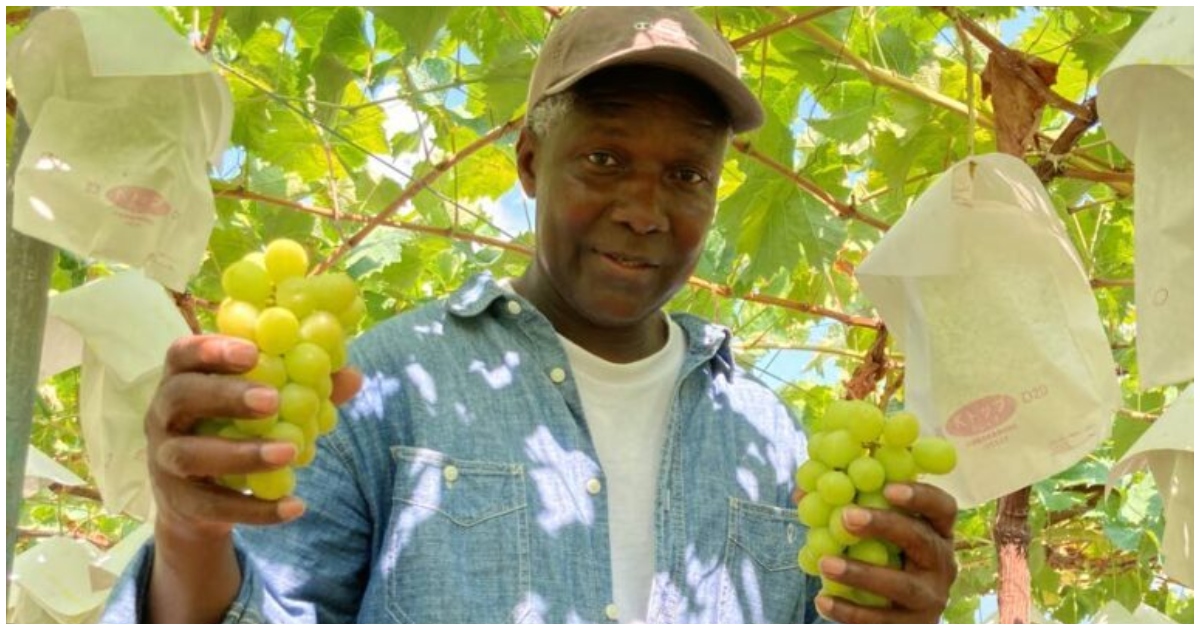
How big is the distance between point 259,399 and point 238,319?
16 centimetres

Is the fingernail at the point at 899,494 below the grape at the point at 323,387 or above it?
below

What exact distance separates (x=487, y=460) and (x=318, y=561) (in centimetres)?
28

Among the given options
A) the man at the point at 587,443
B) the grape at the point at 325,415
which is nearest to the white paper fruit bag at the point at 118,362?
the man at the point at 587,443

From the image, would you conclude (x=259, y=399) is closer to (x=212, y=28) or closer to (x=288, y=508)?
(x=288, y=508)

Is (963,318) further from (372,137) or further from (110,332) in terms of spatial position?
(372,137)

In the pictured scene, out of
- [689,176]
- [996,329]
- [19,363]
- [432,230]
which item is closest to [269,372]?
[19,363]

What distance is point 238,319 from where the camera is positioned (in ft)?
4.93

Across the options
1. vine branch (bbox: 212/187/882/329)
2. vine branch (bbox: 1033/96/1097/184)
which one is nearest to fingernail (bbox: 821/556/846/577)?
vine branch (bbox: 1033/96/1097/184)

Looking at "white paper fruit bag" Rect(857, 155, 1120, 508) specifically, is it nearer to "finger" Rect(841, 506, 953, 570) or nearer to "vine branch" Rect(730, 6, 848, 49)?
"finger" Rect(841, 506, 953, 570)

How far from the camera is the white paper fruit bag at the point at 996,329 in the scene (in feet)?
7.43

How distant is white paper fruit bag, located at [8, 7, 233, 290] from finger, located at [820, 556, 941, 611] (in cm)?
124

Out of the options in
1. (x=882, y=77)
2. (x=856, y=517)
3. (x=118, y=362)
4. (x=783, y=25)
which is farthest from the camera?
(x=882, y=77)

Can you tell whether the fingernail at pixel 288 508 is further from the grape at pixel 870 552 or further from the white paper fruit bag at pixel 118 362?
the white paper fruit bag at pixel 118 362

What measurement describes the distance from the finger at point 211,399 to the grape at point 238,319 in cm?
9
